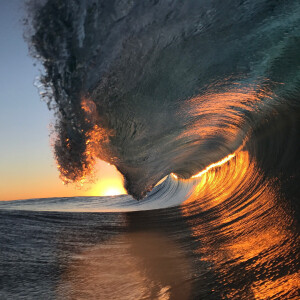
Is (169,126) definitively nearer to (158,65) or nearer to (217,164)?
(158,65)

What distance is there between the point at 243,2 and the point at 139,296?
175cm

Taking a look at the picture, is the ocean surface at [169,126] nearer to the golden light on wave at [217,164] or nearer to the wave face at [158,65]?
the wave face at [158,65]

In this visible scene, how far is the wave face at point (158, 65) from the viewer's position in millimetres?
2100

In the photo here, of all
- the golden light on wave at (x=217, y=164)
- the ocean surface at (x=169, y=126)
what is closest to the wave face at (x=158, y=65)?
the ocean surface at (x=169, y=126)

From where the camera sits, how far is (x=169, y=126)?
12.8ft

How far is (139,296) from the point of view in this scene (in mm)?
1600

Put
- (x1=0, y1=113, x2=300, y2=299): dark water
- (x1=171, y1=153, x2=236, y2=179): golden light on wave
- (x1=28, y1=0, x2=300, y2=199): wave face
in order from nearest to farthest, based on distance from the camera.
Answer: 1. (x1=0, y1=113, x2=300, y2=299): dark water
2. (x1=28, y1=0, x2=300, y2=199): wave face
3. (x1=171, y1=153, x2=236, y2=179): golden light on wave

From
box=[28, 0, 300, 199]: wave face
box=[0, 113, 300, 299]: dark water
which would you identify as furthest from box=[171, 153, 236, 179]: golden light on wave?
box=[28, 0, 300, 199]: wave face

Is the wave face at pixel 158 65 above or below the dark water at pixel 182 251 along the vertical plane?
above

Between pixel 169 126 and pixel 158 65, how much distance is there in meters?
1.41

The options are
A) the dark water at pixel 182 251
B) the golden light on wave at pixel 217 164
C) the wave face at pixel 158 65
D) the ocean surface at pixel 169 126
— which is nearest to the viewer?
the dark water at pixel 182 251

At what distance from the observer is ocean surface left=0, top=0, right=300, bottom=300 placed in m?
1.86

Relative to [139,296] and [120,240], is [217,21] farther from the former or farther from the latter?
[120,240]

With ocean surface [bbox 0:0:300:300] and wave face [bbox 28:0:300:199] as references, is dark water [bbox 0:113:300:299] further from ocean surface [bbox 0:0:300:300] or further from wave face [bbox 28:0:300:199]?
wave face [bbox 28:0:300:199]
